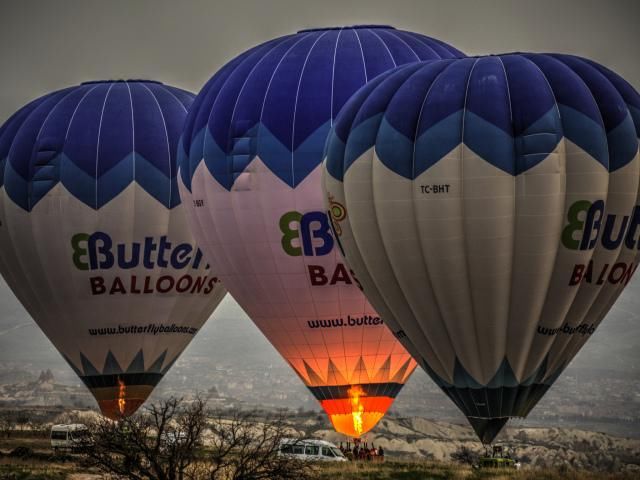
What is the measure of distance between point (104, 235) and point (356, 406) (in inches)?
320

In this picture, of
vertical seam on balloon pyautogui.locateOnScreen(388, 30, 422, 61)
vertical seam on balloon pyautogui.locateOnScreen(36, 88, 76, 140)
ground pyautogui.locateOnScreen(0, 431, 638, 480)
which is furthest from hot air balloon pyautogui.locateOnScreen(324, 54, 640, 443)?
vertical seam on balloon pyautogui.locateOnScreen(36, 88, 76, 140)

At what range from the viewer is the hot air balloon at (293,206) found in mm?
37781

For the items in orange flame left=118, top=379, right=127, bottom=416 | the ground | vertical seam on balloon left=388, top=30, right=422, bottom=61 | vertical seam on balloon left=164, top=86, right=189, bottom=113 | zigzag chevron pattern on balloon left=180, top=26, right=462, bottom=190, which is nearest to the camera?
the ground

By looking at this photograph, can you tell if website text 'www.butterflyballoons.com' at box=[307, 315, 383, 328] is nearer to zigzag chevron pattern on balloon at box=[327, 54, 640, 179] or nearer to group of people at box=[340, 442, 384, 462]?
group of people at box=[340, 442, 384, 462]

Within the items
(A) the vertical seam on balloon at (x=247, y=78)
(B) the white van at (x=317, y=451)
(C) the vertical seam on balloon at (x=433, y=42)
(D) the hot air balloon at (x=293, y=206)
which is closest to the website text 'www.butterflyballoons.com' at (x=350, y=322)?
(D) the hot air balloon at (x=293, y=206)

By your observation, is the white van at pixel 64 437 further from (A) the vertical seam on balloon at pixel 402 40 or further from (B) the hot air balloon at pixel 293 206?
(A) the vertical seam on balloon at pixel 402 40

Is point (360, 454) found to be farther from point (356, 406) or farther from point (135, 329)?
point (135, 329)

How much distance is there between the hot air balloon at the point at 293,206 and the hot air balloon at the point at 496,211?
4.00 metres

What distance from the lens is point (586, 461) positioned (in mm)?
69375

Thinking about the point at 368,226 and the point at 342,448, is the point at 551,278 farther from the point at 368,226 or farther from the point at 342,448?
the point at 342,448

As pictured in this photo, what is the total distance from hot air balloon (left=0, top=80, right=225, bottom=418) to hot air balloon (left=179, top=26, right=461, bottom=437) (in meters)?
2.78

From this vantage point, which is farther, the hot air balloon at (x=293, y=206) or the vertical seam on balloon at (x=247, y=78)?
the vertical seam on balloon at (x=247, y=78)

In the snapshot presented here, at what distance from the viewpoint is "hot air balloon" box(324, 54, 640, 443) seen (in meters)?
31.7

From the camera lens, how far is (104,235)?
139ft
